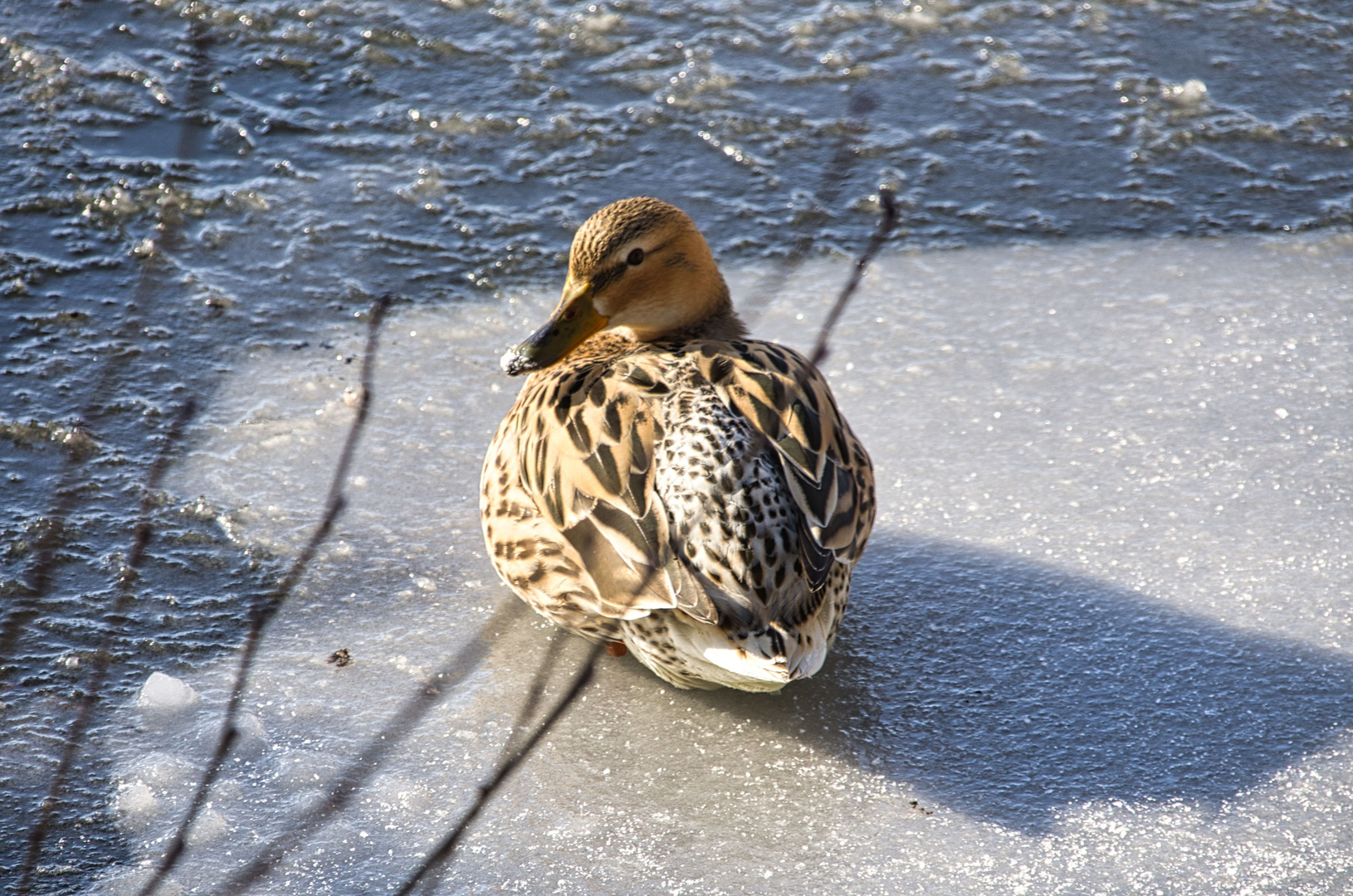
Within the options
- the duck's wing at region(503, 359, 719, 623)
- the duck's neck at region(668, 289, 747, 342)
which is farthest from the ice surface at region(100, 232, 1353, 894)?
the duck's neck at region(668, 289, 747, 342)

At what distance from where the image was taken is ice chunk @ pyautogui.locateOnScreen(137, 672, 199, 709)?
8.77 feet

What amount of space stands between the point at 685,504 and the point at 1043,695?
0.89 meters

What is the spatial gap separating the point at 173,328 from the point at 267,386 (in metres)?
0.45

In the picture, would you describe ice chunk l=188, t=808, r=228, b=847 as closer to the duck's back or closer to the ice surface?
the ice surface

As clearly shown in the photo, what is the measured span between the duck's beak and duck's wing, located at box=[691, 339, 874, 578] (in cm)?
34

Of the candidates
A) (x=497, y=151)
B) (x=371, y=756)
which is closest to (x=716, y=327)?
(x=371, y=756)

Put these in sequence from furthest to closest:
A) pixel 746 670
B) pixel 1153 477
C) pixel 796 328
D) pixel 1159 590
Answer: pixel 796 328, pixel 1153 477, pixel 1159 590, pixel 746 670

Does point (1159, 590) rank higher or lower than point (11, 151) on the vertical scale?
lower

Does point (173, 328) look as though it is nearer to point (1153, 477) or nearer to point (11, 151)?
point (11, 151)

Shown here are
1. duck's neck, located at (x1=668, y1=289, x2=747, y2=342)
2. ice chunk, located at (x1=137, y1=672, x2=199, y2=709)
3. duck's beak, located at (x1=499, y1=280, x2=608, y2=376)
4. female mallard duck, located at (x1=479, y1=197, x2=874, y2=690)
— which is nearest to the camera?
female mallard duck, located at (x1=479, y1=197, x2=874, y2=690)

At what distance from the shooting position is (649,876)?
2.36 meters

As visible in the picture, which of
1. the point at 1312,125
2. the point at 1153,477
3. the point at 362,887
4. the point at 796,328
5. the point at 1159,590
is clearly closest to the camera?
the point at 362,887

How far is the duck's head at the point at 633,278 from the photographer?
123 inches

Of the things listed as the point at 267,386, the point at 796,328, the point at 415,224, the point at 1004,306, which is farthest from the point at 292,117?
the point at 1004,306
